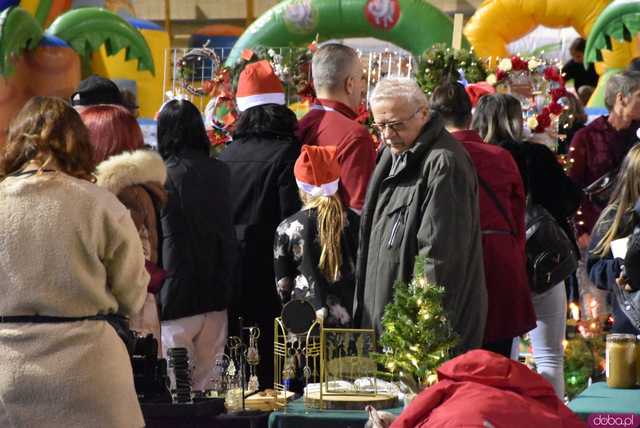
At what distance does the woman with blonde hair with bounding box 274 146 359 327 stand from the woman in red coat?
509mm

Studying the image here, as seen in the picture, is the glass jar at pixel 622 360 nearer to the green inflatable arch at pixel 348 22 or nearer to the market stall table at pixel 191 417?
the market stall table at pixel 191 417

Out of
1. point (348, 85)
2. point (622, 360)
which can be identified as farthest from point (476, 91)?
point (622, 360)

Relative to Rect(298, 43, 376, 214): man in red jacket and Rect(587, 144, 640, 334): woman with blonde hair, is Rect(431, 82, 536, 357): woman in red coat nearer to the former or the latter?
Rect(587, 144, 640, 334): woman with blonde hair

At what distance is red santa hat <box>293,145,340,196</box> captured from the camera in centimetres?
562

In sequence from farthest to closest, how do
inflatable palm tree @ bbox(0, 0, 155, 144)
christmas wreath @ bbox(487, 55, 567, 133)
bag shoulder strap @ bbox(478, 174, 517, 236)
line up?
inflatable palm tree @ bbox(0, 0, 155, 144)
christmas wreath @ bbox(487, 55, 567, 133)
bag shoulder strap @ bbox(478, 174, 517, 236)

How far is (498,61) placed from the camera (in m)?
8.71

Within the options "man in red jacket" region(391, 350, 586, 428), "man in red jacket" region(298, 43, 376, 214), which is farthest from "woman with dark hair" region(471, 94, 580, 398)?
"man in red jacket" region(391, 350, 586, 428)

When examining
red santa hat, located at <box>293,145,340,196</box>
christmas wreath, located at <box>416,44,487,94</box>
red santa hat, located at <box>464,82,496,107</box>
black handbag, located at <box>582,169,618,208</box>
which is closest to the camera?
red santa hat, located at <box>293,145,340,196</box>

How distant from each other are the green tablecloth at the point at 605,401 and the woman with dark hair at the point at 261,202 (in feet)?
5.51

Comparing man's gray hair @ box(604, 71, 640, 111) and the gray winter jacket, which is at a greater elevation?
man's gray hair @ box(604, 71, 640, 111)

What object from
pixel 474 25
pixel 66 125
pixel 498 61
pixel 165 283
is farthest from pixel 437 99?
pixel 474 25

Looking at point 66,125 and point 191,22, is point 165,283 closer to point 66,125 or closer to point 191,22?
point 66,125

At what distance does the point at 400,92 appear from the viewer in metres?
5.09

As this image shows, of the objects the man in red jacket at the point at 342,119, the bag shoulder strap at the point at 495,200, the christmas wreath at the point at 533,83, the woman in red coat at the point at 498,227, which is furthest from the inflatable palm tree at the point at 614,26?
the bag shoulder strap at the point at 495,200
